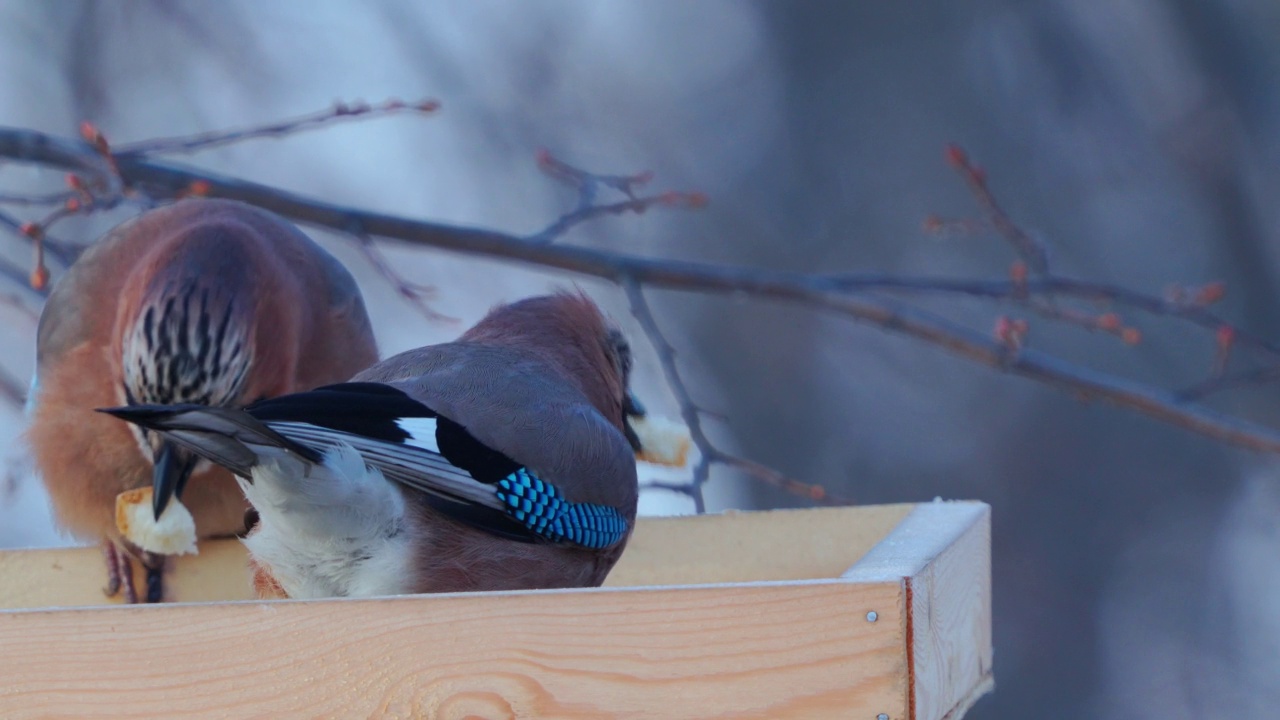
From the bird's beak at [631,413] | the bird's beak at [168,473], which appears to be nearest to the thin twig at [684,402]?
the bird's beak at [631,413]

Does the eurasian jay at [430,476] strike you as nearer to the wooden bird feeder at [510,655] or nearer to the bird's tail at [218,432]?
the bird's tail at [218,432]

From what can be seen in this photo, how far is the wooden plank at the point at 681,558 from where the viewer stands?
91.8 inches

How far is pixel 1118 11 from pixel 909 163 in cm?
100

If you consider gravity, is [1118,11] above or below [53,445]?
above

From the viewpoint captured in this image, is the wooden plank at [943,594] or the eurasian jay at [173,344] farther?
the eurasian jay at [173,344]

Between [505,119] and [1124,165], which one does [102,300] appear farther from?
[1124,165]


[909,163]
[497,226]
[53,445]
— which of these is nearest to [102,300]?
[53,445]

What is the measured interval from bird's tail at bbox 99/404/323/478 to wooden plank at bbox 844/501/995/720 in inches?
24.8

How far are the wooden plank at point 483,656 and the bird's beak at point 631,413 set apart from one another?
1038 millimetres

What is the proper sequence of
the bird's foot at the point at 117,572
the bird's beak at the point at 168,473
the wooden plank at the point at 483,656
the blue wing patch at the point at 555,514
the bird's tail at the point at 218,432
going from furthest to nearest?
the bird's foot at the point at 117,572
the bird's beak at the point at 168,473
the blue wing patch at the point at 555,514
the wooden plank at the point at 483,656
the bird's tail at the point at 218,432

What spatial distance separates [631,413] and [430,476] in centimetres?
83

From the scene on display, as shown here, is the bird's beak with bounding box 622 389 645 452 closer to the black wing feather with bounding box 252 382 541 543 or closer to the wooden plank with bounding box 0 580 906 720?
the black wing feather with bounding box 252 382 541 543

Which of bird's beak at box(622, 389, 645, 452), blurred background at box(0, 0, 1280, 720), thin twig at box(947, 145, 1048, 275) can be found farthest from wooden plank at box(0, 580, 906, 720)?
blurred background at box(0, 0, 1280, 720)

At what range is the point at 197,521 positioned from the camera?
2.62 m
